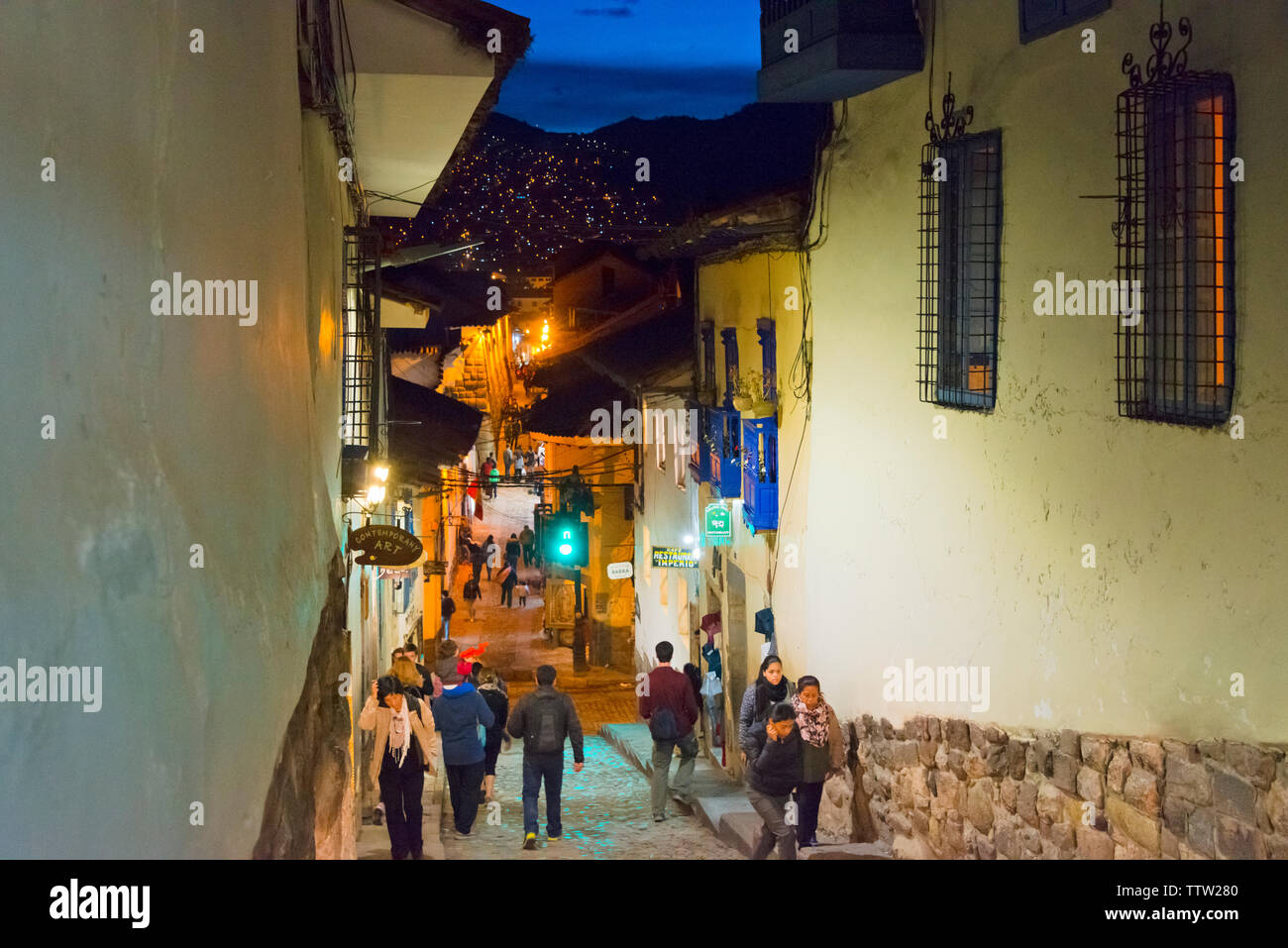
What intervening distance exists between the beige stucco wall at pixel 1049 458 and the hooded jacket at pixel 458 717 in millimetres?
3786

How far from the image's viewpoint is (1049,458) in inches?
348

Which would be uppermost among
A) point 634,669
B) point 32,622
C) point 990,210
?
point 990,210

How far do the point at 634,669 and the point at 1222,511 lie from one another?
26281mm

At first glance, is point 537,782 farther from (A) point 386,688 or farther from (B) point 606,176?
(B) point 606,176

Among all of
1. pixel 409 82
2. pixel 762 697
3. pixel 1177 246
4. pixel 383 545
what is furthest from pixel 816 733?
pixel 409 82

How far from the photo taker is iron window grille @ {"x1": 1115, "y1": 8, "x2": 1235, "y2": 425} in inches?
273

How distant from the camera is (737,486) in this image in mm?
17062

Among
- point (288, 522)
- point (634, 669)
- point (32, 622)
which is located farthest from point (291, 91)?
point (634, 669)

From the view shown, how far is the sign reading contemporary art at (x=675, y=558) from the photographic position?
20625mm

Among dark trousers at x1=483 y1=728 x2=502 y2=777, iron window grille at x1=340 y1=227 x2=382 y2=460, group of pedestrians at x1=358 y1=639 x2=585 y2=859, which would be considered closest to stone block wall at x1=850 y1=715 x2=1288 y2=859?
group of pedestrians at x1=358 y1=639 x2=585 y2=859

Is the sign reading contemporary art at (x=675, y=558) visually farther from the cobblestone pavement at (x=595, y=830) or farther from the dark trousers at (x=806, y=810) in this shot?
the dark trousers at (x=806, y=810)

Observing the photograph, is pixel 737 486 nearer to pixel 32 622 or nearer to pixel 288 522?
pixel 288 522
